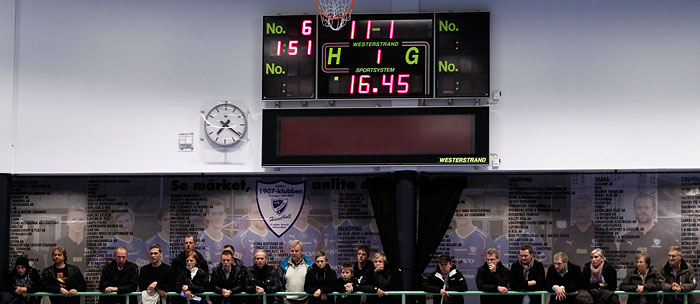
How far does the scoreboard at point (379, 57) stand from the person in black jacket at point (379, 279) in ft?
7.69

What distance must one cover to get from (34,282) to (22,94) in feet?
9.33

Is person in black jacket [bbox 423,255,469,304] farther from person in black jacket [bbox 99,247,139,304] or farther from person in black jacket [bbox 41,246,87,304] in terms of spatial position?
person in black jacket [bbox 41,246,87,304]

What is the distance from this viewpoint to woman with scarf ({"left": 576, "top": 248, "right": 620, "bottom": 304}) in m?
10.5

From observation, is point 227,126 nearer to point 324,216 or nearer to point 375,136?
point 324,216

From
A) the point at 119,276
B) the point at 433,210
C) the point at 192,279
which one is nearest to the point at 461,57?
the point at 433,210

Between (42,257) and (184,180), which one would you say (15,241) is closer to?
(42,257)

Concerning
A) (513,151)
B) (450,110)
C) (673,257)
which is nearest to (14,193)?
(450,110)

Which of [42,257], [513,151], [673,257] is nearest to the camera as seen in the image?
[673,257]

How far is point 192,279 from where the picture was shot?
10.9 m

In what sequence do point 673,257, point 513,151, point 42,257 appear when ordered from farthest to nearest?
point 42,257
point 513,151
point 673,257

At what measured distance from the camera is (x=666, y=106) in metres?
11.5

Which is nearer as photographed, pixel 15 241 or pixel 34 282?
pixel 34 282

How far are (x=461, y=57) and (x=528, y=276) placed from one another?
3.21m

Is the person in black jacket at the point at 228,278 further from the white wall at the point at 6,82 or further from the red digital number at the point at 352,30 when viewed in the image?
the white wall at the point at 6,82
